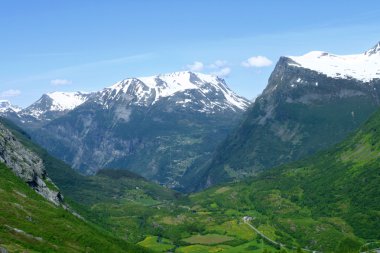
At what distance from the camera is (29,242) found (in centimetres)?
19875

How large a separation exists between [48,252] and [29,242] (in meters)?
7.63

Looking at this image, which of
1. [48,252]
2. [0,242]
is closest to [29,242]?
[48,252]

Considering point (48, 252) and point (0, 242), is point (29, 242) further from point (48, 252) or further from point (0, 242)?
point (0, 242)

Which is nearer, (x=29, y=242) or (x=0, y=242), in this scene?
(x=0, y=242)

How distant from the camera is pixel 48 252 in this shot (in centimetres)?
19888

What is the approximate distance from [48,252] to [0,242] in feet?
79.6

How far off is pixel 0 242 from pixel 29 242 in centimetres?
2121

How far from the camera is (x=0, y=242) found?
178m

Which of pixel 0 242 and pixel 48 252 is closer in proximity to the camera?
pixel 0 242
